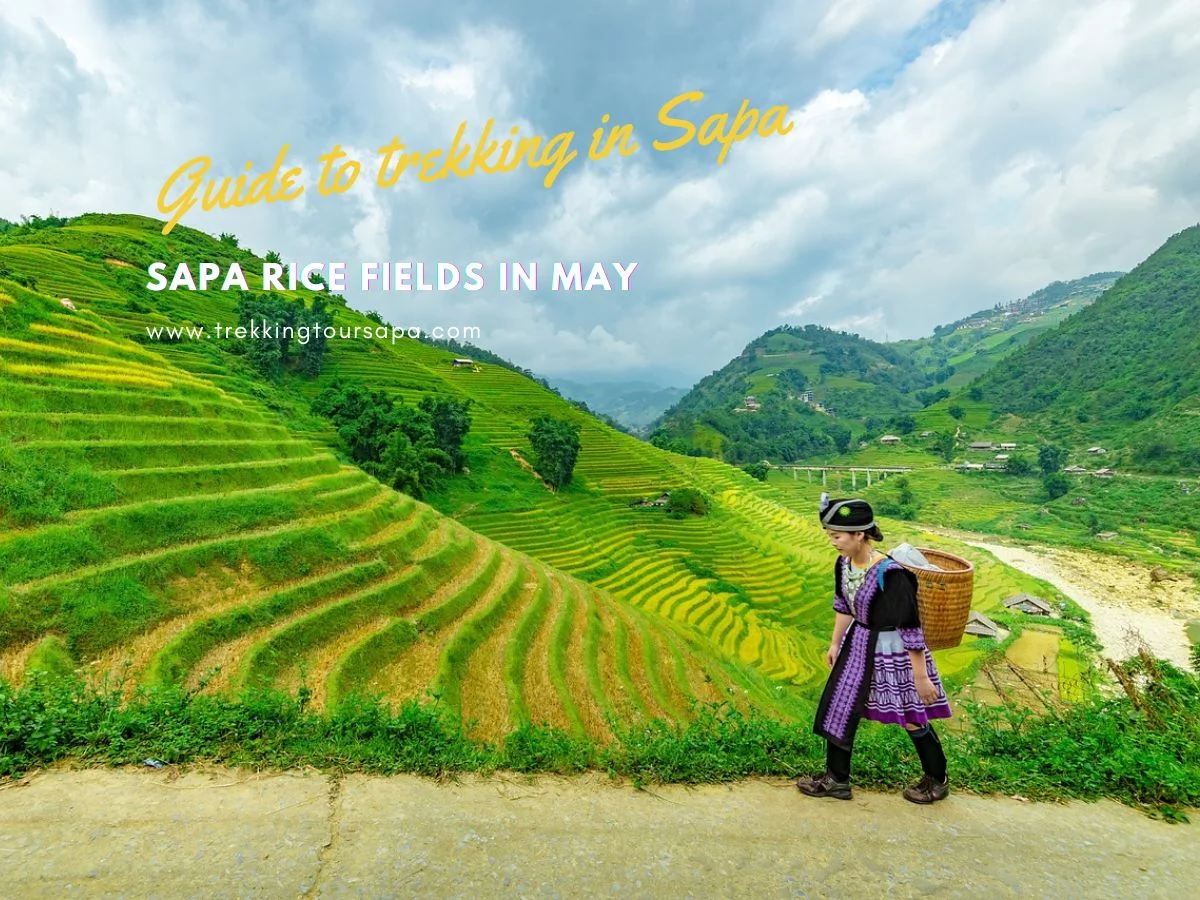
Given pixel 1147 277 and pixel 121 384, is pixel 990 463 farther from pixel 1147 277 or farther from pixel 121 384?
pixel 121 384

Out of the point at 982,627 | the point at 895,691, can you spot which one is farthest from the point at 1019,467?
the point at 895,691

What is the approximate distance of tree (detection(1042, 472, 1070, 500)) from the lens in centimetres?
5850

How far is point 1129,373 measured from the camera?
80688mm

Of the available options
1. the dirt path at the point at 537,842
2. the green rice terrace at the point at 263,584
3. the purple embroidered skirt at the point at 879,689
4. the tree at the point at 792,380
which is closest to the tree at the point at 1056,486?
the green rice terrace at the point at 263,584

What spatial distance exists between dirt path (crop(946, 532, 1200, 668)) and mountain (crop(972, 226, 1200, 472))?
2820cm

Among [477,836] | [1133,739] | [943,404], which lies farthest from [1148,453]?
[477,836]

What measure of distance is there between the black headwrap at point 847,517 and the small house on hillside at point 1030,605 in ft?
114

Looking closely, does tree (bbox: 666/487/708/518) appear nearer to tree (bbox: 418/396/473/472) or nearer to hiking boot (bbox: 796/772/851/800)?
tree (bbox: 418/396/473/472)

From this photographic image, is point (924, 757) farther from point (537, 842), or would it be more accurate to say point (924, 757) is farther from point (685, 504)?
point (685, 504)

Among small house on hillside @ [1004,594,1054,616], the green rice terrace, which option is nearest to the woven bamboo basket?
the green rice terrace

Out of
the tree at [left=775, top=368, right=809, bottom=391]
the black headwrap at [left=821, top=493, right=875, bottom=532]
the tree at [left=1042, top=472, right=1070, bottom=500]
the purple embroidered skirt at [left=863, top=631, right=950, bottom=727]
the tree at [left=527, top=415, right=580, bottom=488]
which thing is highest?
the tree at [left=775, top=368, right=809, bottom=391]

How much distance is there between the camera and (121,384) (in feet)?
37.1

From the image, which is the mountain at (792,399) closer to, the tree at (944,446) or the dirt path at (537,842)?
the tree at (944,446)

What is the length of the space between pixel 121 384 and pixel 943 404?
4590 inches
